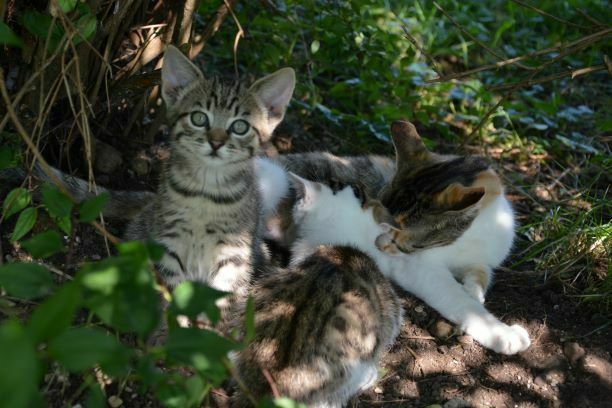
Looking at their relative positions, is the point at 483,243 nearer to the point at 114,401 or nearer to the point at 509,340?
the point at 509,340

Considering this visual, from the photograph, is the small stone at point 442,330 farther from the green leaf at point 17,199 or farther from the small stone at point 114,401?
the green leaf at point 17,199

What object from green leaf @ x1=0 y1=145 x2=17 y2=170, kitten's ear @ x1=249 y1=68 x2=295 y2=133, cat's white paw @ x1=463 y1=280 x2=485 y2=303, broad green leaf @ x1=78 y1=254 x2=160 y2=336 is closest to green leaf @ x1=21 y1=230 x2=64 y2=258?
broad green leaf @ x1=78 y1=254 x2=160 y2=336

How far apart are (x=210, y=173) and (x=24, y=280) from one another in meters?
1.53

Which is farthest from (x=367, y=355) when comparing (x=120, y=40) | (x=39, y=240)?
(x=120, y=40)

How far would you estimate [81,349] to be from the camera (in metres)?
1.25

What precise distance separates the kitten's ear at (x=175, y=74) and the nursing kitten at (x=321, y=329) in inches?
40.8

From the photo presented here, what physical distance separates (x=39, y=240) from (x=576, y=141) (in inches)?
180

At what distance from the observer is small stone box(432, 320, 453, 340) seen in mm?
3318

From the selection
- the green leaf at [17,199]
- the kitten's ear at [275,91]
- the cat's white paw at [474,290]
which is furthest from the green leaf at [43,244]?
the cat's white paw at [474,290]

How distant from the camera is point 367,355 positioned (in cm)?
273

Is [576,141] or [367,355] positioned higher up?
[367,355]

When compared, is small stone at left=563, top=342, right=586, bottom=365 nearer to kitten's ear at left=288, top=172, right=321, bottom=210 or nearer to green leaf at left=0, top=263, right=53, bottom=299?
kitten's ear at left=288, top=172, right=321, bottom=210

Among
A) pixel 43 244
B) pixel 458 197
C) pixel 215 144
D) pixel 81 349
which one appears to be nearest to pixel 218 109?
pixel 215 144

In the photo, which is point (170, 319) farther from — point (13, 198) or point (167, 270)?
point (167, 270)
